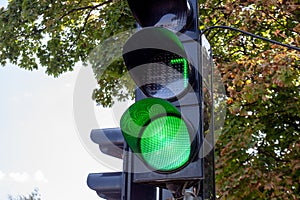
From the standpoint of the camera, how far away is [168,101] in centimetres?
159

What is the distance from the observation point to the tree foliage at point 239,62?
19.7 feet

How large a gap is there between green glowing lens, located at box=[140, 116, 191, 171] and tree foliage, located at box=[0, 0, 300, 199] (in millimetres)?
2969

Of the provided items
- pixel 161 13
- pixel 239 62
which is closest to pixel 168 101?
pixel 161 13

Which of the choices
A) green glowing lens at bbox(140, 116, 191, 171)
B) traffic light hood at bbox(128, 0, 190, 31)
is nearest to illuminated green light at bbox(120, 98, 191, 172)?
green glowing lens at bbox(140, 116, 191, 171)

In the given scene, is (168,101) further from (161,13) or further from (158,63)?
(161,13)

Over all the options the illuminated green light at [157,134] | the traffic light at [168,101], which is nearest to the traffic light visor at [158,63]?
the traffic light at [168,101]

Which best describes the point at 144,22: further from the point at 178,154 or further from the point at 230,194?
the point at 230,194

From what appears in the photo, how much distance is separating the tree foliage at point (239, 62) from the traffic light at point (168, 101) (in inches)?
110

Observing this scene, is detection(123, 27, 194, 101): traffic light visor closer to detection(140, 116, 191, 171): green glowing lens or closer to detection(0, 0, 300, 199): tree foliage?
detection(140, 116, 191, 171): green glowing lens

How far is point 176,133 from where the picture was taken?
151 cm

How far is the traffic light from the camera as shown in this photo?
1.51 meters

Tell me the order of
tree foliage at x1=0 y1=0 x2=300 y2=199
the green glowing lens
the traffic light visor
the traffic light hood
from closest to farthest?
the green glowing lens
the traffic light visor
the traffic light hood
tree foliage at x1=0 y1=0 x2=300 y2=199

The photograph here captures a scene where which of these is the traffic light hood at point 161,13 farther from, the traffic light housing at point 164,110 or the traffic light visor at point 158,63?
the traffic light visor at point 158,63

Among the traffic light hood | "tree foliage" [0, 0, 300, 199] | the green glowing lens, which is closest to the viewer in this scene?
the green glowing lens
